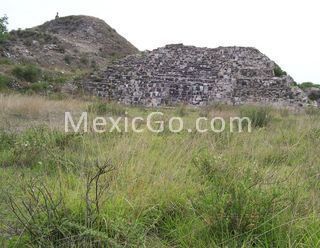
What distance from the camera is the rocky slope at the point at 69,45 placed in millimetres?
23234

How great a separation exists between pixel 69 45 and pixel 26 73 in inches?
316

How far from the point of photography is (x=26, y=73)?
18.9 meters

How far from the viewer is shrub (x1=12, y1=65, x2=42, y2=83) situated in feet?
61.6

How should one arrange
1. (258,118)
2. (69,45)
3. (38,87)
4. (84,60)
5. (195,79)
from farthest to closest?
(69,45)
(84,60)
(195,79)
(38,87)
(258,118)

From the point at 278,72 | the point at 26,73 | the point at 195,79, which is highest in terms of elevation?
the point at 278,72

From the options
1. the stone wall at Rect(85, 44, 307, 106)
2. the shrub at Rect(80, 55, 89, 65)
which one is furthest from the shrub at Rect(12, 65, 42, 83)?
the shrub at Rect(80, 55, 89, 65)

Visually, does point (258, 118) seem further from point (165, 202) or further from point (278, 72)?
point (278, 72)

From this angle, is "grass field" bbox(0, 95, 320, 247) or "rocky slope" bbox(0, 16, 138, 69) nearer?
"grass field" bbox(0, 95, 320, 247)

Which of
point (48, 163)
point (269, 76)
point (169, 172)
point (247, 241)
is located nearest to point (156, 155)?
point (169, 172)

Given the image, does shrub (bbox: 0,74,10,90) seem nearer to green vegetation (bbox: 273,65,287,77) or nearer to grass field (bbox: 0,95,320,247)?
green vegetation (bbox: 273,65,287,77)

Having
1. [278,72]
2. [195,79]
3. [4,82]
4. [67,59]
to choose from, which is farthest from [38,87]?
[278,72]

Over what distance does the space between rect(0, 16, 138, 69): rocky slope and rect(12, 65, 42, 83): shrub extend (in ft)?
10.1

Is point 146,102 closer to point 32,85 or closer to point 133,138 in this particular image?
point 32,85

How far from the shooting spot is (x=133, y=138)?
13.3 feet
